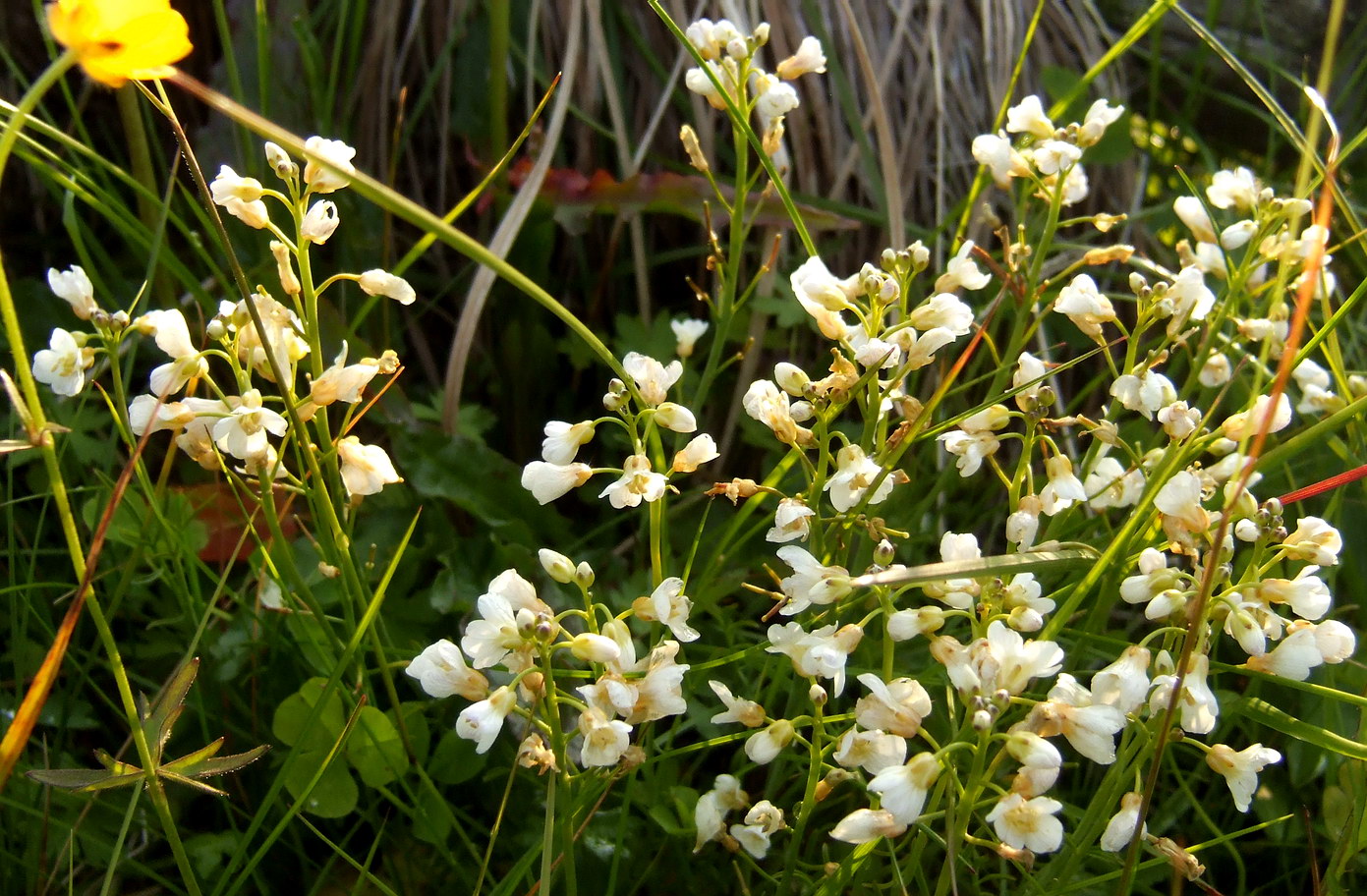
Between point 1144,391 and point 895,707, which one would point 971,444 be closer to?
point 1144,391

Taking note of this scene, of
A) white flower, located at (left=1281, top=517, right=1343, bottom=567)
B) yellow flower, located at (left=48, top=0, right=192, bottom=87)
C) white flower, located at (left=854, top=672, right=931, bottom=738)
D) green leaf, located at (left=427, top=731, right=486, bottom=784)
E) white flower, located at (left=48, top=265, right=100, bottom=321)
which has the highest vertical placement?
yellow flower, located at (left=48, top=0, right=192, bottom=87)

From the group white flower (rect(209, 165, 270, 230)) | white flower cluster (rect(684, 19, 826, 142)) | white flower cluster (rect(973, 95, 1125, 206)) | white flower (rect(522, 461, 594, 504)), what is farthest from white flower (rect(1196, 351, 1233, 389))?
white flower (rect(209, 165, 270, 230))

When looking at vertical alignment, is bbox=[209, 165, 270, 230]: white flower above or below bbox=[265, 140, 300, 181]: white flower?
below

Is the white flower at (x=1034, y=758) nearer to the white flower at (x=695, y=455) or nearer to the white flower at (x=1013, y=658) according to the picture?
the white flower at (x=1013, y=658)

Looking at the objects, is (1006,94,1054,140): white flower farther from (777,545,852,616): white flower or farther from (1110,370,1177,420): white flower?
(777,545,852,616): white flower

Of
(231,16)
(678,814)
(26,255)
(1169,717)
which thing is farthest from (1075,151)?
(26,255)

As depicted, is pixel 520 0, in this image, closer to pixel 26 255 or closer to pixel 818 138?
pixel 818 138

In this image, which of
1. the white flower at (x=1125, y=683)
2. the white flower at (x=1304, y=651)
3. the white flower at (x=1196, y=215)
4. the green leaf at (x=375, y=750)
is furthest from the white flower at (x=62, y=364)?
the white flower at (x=1196, y=215)
